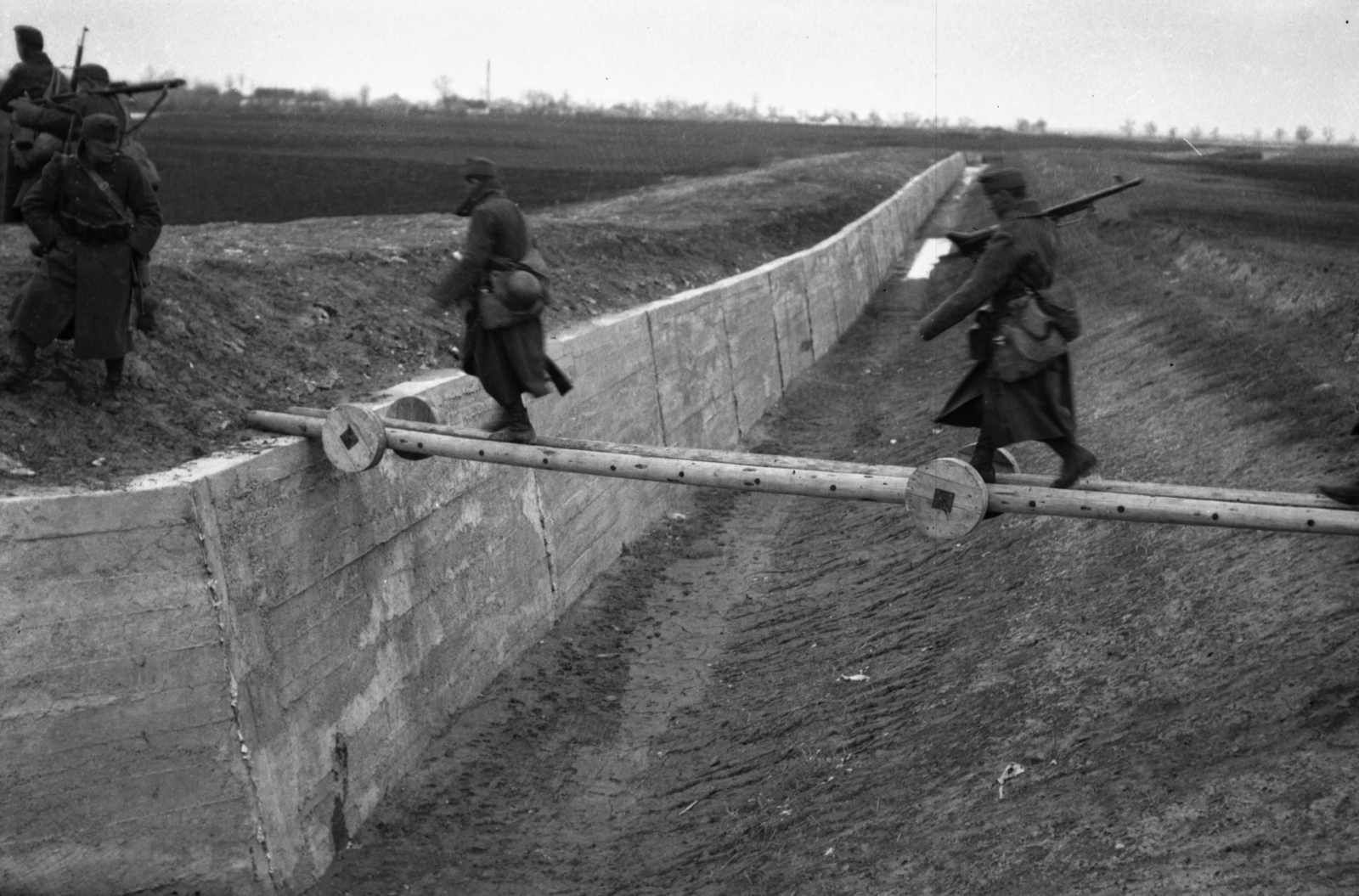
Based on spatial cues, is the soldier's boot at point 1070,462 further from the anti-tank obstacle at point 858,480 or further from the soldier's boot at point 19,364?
the soldier's boot at point 19,364

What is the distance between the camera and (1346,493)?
6051mm

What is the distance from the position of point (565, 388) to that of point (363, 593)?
5.66ft

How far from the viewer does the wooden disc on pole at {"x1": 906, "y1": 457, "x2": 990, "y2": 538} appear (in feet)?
21.6

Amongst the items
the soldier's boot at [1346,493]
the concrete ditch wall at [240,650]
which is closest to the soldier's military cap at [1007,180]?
the soldier's boot at [1346,493]

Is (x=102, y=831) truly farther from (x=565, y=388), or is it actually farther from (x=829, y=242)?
(x=829, y=242)

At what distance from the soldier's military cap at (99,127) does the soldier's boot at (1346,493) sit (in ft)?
22.2

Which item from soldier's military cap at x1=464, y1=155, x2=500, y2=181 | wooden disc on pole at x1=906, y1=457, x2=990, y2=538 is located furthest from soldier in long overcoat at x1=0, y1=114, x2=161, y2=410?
wooden disc on pole at x1=906, y1=457, x2=990, y2=538

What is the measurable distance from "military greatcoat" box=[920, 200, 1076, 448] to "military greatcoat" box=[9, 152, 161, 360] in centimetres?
465

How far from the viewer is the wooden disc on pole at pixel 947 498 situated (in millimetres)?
6578

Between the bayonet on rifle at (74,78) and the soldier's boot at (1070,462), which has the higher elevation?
the bayonet on rifle at (74,78)

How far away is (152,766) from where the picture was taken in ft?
21.5

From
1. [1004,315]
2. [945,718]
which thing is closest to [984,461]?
[1004,315]

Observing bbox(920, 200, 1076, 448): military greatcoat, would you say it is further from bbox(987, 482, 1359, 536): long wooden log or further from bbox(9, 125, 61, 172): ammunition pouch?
bbox(9, 125, 61, 172): ammunition pouch

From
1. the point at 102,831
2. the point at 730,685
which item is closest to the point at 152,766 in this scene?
the point at 102,831
